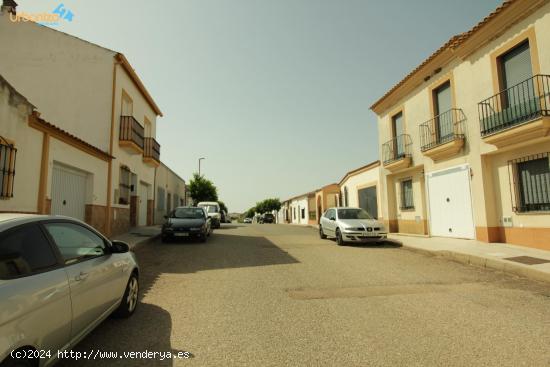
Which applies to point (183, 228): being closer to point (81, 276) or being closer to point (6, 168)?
point (6, 168)

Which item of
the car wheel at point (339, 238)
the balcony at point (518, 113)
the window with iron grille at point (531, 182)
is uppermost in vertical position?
the balcony at point (518, 113)

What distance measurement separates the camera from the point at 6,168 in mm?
7566

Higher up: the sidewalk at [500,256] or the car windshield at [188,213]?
the car windshield at [188,213]

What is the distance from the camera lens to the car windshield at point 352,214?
13695 mm

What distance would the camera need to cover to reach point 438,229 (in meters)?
13.9

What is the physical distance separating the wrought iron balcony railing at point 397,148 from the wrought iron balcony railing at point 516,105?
4.64 m

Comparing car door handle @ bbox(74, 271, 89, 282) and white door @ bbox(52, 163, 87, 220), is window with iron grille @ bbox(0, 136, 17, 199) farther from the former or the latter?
car door handle @ bbox(74, 271, 89, 282)

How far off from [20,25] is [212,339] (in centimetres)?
1565

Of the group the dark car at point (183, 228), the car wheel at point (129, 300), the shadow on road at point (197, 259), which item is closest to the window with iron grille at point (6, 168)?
the shadow on road at point (197, 259)

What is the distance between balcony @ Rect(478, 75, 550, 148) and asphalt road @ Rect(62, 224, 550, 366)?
4.44 meters

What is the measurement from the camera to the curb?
673 cm

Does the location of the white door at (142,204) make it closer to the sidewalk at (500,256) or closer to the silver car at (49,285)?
the sidewalk at (500,256)

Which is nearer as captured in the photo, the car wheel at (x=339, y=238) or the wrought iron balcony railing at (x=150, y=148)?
the car wheel at (x=339, y=238)

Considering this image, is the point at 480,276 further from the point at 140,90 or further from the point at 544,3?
the point at 140,90
